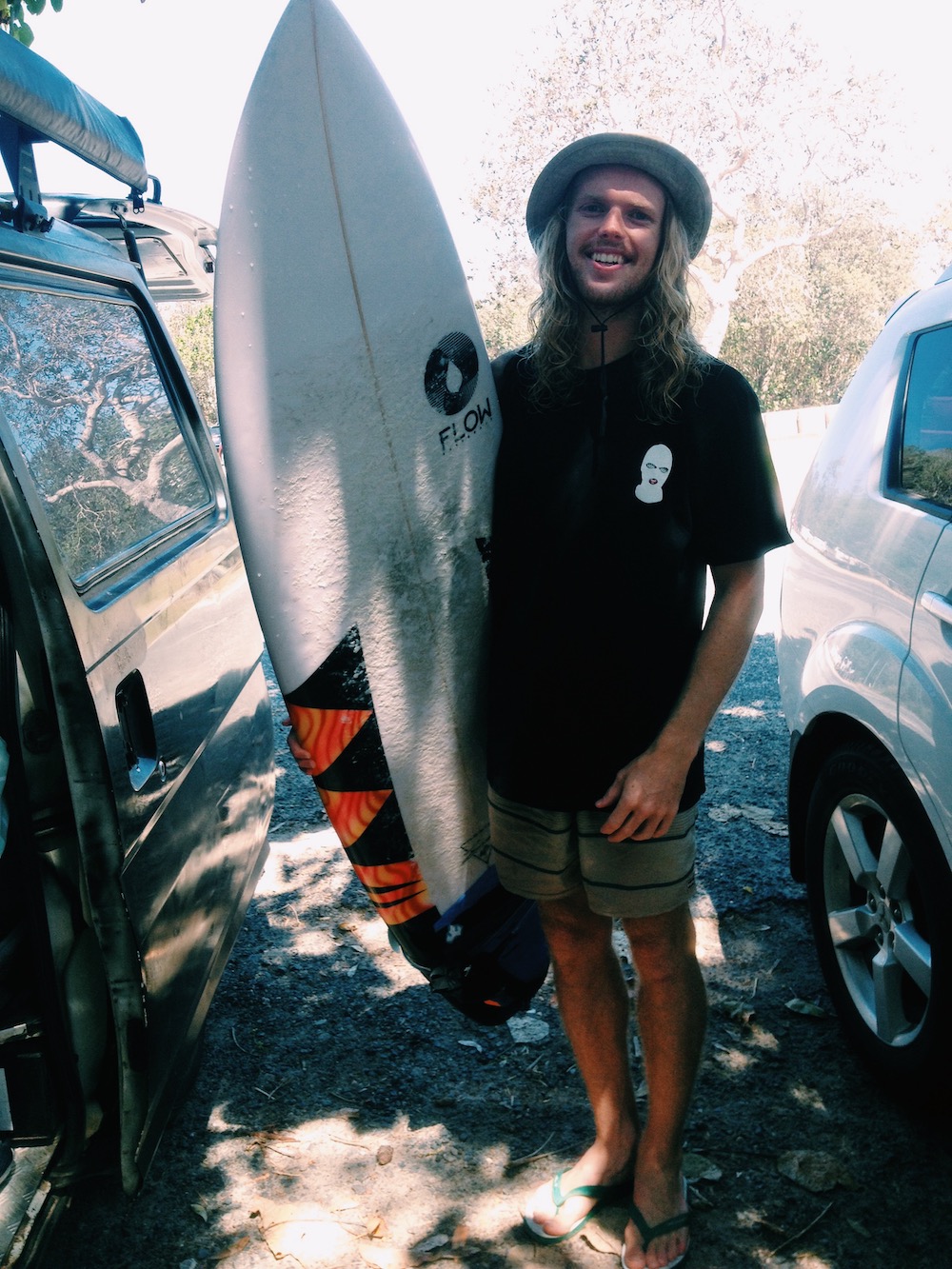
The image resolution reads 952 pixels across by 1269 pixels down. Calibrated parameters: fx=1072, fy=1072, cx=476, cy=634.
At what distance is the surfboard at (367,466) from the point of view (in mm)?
2186

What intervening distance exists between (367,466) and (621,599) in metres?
0.70

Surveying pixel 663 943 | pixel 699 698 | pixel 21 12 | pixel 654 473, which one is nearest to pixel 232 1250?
pixel 663 943

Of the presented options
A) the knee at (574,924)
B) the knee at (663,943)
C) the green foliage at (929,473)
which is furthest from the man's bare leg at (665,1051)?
the green foliage at (929,473)

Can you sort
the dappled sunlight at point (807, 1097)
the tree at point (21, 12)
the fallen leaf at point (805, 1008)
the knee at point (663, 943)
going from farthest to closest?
1. the tree at point (21, 12)
2. the fallen leaf at point (805, 1008)
3. the dappled sunlight at point (807, 1097)
4. the knee at point (663, 943)

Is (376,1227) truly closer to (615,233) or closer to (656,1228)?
(656,1228)

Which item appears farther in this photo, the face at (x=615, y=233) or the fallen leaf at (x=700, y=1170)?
the fallen leaf at (x=700, y=1170)

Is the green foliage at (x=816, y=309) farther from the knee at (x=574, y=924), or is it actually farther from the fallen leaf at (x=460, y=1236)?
the fallen leaf at (x=460, y=1236)

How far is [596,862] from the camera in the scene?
197 centimetres

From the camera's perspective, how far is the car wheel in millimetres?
2230

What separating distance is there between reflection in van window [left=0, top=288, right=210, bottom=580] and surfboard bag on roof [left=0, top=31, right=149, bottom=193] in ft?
1.05

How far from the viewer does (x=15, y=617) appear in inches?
68.4

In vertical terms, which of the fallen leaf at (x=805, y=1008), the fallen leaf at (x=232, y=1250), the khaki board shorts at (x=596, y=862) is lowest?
the fallen leaf at (x=805, y=1008)

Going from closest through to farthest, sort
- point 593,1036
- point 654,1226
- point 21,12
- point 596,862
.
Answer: point 596,862
point 654,1226
point 593,1036
point 21,12

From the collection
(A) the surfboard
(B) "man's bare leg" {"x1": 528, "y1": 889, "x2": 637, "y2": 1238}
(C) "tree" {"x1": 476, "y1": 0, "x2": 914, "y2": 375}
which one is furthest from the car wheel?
(C) "tree" {"x1": 476, "y1": 0, "x2": 914, "y2": 375}
